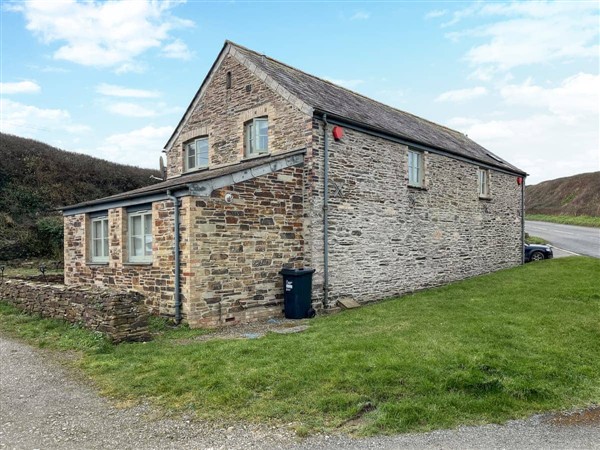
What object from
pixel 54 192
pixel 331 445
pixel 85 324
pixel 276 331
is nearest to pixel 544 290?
pixel 276 331

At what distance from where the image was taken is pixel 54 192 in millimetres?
24797

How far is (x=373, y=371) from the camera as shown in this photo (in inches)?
248

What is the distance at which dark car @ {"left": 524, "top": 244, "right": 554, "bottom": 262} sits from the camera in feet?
76.7

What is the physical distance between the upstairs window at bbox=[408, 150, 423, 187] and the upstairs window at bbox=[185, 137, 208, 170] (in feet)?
23.8

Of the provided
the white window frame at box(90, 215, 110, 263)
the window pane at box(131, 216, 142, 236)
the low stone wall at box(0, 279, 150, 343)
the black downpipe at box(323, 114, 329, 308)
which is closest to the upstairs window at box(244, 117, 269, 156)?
the black downpipe at box(323, 114, 329, 308)

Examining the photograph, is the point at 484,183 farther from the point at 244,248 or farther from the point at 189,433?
the point at 189,433

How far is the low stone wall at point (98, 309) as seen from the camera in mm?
8375

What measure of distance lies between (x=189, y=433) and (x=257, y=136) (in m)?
10.7

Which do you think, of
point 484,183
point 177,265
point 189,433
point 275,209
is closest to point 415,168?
point 484,183

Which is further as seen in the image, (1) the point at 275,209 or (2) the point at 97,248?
(2) the point at 97,248

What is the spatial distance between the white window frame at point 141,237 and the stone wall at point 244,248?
6.53ft

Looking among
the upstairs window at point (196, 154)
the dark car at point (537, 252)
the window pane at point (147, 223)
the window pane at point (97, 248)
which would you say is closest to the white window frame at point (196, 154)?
the upstairs window at point (196, 154)

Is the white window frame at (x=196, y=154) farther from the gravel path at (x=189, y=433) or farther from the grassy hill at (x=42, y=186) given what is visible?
the gravel path at (x=189, y=433)

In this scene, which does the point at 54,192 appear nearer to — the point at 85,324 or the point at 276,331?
the point at 85,324
